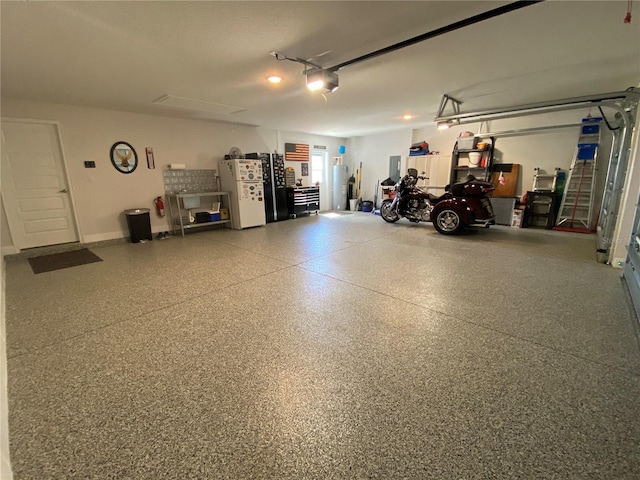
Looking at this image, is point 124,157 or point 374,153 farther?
point 374,153

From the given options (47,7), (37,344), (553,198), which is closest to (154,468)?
(37,344)

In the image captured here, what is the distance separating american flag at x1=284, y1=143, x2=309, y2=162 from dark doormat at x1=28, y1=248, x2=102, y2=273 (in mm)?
5190

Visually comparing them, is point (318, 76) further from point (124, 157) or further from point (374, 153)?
point (374, 153)

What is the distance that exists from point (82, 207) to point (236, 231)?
2.75 m

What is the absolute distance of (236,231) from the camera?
6293 millimetres

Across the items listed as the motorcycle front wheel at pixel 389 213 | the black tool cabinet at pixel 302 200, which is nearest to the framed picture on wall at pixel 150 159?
the black tool cabinet at pixel 302 200

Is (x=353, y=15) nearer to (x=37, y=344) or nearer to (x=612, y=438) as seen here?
(x=612, y=438)

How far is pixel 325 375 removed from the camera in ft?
5.61

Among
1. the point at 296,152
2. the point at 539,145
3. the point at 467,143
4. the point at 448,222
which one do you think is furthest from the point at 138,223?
the point at 539,145

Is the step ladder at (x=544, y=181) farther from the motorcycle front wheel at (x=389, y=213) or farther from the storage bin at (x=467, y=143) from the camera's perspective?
the motorcycle front wheel at (x=389, y=213)

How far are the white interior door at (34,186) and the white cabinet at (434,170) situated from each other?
7.72 m

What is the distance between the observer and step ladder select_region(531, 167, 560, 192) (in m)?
5.97

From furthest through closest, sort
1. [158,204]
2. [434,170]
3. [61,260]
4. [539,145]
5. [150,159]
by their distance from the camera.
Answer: [434,170] < [539,145] < [158,204] < [150,159] < [61,260]

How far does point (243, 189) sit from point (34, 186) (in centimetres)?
344
